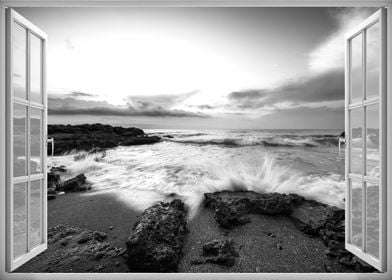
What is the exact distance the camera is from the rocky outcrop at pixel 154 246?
1530 mm

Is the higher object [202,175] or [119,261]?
[202,175]

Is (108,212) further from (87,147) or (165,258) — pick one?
(87,147)

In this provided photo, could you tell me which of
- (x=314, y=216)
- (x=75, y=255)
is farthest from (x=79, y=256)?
(x=314, y=216)

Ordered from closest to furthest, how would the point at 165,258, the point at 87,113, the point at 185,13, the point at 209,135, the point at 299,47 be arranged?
the point at 165,258
the point at 185,13
the point at 299,47
the point at 87,113
the point at 209,135

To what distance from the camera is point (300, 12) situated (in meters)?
2.44

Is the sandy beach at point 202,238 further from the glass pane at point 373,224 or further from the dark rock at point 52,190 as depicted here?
the glass pane at point 373,224

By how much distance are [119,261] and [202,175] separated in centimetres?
126

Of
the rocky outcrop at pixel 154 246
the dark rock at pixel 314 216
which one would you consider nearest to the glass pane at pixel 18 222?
the rocky outcrop at pixel 154 246

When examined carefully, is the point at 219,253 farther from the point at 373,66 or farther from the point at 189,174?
the point at 373,66

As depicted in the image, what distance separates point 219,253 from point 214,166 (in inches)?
45.9

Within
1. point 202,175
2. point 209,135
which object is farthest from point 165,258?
point 209,135

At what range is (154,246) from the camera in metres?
1.56

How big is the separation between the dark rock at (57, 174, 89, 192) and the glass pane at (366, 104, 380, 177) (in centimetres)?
273

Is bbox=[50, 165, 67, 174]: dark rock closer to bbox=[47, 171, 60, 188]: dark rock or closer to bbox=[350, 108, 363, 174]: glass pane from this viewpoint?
bbox=[47, 171, 60, 188]: dark rock
